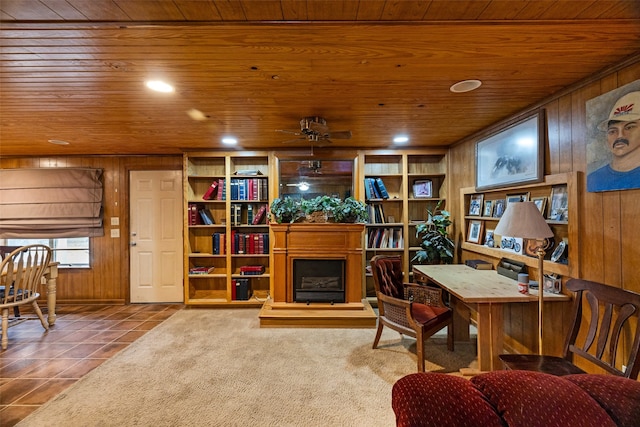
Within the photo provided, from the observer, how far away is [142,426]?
6.12 feet

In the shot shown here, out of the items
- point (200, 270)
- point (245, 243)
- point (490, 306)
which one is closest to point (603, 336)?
point (490, 306)

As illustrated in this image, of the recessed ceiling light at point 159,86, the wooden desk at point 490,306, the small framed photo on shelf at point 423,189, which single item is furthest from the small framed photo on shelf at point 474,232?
the recessed ceiling light at point 159,86

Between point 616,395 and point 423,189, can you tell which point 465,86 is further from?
point 423,189

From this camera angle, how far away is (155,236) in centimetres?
452

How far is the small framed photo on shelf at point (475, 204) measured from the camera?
11.1ft

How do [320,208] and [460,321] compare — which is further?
[320,208]

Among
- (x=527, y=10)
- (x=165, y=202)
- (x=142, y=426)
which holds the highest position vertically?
(x=527, y=10)

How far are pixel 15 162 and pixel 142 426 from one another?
493 centimetres

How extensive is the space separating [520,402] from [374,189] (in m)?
3.58

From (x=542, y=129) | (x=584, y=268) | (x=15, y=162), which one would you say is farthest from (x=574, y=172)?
(x=15, y=162)

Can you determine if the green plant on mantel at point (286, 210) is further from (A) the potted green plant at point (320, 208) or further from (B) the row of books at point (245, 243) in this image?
(B) the row of books at point (245, 243)

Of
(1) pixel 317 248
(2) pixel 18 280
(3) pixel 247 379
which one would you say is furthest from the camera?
(1) pixel 317 248

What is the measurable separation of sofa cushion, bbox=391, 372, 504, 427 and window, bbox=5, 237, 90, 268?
5.39m

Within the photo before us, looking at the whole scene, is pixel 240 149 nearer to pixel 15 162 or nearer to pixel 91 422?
pixel 91 422
